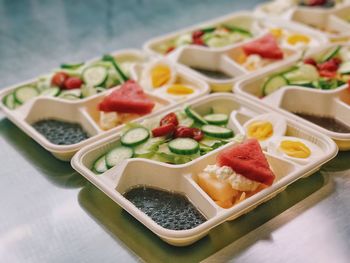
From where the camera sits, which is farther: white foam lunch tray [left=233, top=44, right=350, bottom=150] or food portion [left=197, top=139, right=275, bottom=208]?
white foam lunch tray [left=233, top=44, right=350, bottom=150]

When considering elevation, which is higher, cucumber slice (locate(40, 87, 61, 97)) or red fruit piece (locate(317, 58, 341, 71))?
red fruit piece (locate(317, 58, 341, 71))

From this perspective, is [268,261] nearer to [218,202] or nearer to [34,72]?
[218,202]

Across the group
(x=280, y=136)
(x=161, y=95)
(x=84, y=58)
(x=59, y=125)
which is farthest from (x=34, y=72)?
(x=280, y=136)

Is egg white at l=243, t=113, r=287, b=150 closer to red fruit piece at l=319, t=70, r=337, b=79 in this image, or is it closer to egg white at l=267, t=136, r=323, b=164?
egg white at l=267, t=136, r=323, b=164

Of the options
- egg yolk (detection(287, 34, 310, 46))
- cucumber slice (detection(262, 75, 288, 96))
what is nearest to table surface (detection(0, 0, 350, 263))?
cucumber slice (detection(262, 75, 288, 96))

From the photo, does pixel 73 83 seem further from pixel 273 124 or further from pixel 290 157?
pixel 290 157

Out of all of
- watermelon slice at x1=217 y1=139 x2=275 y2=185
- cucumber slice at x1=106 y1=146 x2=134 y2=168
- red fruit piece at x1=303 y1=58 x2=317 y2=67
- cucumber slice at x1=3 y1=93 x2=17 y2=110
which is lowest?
cucumber slice at x1=3 y1=93 x2=17 y2=110

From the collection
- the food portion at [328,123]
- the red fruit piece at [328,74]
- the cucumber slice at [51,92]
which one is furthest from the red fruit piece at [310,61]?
the cucumber slice at [51,92]
